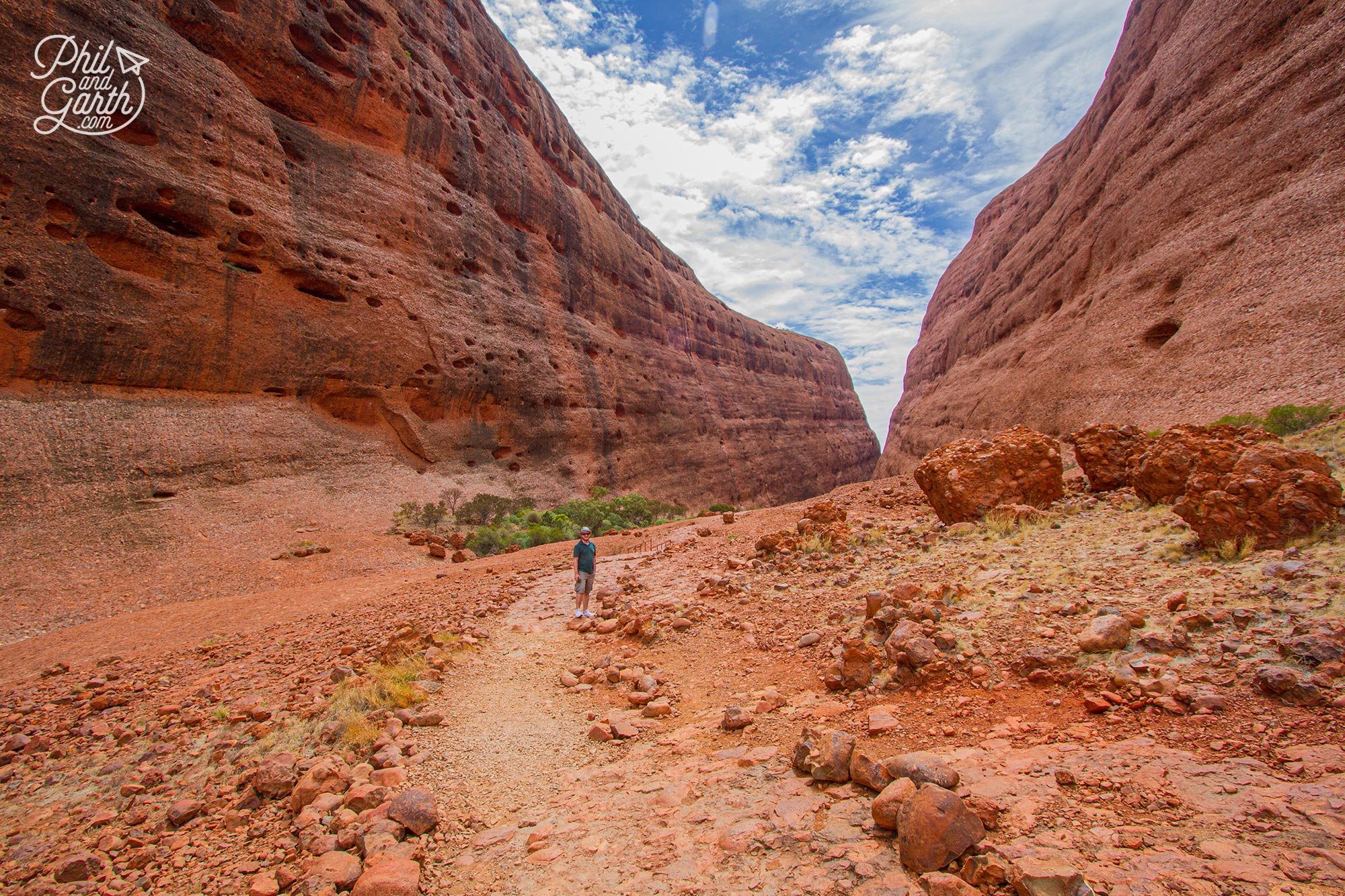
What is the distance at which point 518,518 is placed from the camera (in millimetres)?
17500

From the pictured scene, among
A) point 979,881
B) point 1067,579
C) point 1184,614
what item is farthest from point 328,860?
point 1067,579

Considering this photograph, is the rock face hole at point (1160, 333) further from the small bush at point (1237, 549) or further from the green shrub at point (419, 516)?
the green shrub at point (419, 516)

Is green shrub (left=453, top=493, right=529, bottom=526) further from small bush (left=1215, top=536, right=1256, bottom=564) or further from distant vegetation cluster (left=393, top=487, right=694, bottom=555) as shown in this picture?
small bush (left=1215, top=536, right=1256, bottom=564)

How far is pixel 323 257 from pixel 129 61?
17.6 ft

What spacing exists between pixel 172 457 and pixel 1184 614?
676 inches

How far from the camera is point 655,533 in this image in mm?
15453

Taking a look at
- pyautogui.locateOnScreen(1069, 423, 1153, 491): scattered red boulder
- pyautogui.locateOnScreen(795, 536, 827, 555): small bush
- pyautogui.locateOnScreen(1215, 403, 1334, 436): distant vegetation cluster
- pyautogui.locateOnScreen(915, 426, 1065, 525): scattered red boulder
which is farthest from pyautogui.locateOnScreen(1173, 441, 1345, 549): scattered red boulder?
pyautogui.locateOnScreen(1215, 403, 1334, 436): distant vegetation cluster

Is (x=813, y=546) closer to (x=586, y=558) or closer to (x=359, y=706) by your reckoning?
(x=586, y=558)

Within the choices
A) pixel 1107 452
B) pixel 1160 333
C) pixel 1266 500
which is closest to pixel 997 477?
pixel 1107 452

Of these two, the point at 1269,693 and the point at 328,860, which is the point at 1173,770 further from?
the point at 328,860

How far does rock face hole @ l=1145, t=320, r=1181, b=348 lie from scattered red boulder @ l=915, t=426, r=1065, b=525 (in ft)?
33.4

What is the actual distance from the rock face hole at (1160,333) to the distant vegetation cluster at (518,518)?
1627 centimetres

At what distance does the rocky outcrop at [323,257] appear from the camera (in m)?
11.5

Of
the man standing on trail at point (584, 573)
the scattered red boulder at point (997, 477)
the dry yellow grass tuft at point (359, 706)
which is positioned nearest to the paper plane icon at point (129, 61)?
the man standing on trail at point (584, 573)
